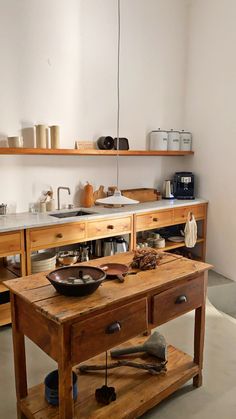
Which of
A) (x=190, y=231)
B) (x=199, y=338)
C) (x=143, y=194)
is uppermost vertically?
(x=143, y=194)

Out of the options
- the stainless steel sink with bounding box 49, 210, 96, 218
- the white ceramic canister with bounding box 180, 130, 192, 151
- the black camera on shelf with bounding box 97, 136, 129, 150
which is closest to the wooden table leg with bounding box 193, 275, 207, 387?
the stainless steel sink with bounding box 49, 210, 96, 218

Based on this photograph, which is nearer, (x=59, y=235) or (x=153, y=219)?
(x=59, y=235)

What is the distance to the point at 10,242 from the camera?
2670 millimetres

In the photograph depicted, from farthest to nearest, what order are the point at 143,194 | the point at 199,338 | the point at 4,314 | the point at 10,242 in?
1. the point at 143,194
2. the point at 4,314
3. the point at 10,242
4. the point at 199,338

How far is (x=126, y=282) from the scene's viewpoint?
5.98 feet

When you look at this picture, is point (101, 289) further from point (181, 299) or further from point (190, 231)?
point (190, 231)

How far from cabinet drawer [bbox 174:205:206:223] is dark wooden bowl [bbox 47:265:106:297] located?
2259mm

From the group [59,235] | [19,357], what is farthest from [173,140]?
→ [19,357]

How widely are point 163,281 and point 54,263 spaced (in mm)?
1500

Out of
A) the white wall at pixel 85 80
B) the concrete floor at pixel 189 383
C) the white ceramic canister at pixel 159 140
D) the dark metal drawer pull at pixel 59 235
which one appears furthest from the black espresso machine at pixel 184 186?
the dark metal drawer pull at pixel 59 235

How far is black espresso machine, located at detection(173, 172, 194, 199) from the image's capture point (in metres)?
4.25

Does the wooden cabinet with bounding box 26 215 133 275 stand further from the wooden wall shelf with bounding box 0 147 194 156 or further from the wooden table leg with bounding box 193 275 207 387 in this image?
the wooden table leg with bounding box 193 275 207 387

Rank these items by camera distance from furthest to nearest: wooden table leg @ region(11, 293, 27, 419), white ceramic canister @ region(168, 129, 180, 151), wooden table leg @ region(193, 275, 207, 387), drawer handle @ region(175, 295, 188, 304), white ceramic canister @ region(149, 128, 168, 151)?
white ceramic canister @ region(168, 129, 180, 151)
white ceramic canister @ region(149, 128, 168, 151)
wooden table leg @ region(193, 275, 207, 387)
drawer handle @ region(175, 295, 188, 304)
wooden table leg @ region(11, 293, 27, 419)

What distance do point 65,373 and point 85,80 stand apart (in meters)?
2.88
